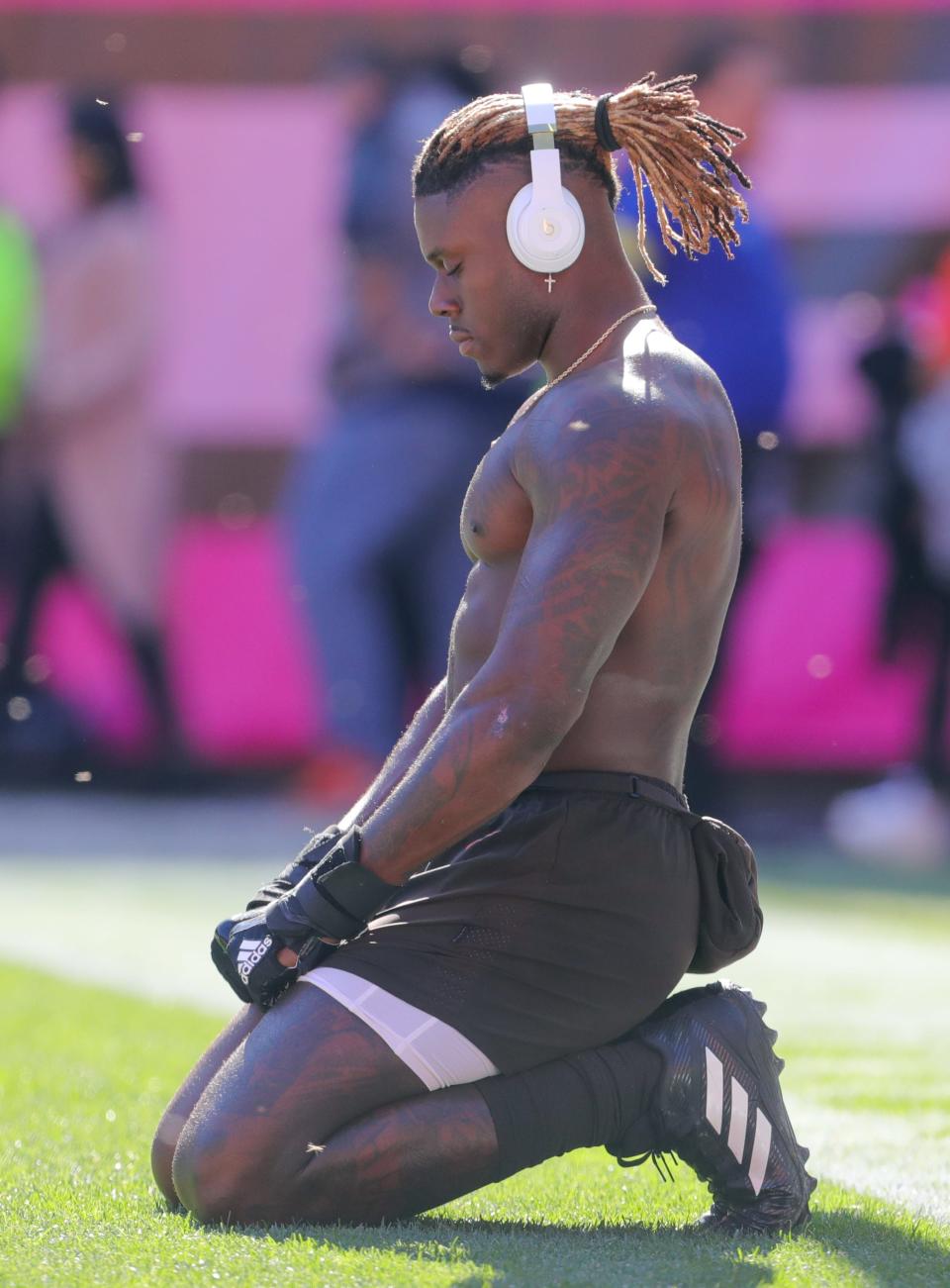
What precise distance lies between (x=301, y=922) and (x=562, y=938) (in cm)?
44

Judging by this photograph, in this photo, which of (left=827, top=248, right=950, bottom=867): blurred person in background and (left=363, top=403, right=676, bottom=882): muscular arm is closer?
(left=363, top=403, right=676, bottom=882): muscular arm

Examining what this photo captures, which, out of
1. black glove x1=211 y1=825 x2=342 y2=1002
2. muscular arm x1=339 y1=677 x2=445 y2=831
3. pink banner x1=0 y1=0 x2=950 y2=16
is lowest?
black glove x1=211 y1=825 x2=342 y2=1002

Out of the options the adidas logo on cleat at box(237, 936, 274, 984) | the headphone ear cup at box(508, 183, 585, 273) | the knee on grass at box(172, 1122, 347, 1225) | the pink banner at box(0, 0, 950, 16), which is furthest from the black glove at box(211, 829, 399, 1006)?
the pink banner at box(0, 0, 950, 16)

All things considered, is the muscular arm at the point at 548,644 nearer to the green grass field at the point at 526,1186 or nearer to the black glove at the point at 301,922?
the black glove at the point at 301,922

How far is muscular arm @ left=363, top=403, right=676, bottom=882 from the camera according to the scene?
3.27 metres

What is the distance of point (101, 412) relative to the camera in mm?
12195

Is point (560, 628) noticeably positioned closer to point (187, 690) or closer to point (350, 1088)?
point (350, 1088)

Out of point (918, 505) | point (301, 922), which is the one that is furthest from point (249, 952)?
point (918, 505)

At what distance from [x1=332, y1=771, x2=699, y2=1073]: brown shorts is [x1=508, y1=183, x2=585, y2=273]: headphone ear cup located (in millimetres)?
882

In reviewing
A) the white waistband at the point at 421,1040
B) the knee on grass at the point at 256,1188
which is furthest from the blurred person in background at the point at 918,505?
the knee on grass at the point at 256,1188

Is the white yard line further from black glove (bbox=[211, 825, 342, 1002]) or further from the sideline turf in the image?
black glove (bbox=[211, 825, 342, 1002])

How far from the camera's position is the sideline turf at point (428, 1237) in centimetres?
303

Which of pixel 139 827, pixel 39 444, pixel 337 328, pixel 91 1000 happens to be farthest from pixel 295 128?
pixel 91 1000

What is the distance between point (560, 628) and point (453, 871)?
0.57 metres
